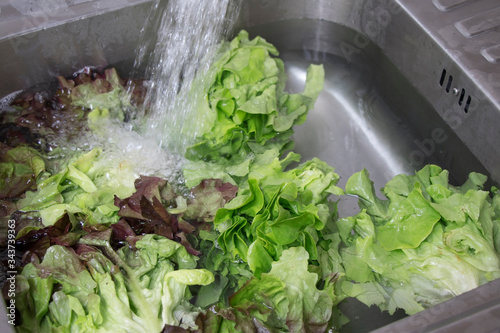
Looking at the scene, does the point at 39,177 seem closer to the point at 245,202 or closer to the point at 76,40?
the point at 76,40

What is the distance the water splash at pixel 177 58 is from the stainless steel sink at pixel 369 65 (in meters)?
0.06

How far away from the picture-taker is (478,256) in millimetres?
912

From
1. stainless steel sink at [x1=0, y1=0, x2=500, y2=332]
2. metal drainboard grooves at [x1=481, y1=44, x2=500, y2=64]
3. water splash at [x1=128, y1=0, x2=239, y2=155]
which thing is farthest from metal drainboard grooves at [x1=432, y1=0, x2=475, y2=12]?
water splash at [x1=128, y1=0, x2=239, y2=155]

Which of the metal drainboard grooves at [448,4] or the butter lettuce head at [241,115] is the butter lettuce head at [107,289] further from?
the metal drainboard grooves at [448,4]

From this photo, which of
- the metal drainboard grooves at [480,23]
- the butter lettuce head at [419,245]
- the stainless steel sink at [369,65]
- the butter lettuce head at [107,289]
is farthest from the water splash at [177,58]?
the metal drainboard grooves at [480,23]

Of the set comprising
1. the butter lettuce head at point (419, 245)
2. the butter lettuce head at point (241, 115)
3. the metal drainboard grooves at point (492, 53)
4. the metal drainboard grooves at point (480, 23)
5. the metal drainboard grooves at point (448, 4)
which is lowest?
the butter lettuce head at point (419, 245)

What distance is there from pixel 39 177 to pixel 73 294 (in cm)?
40

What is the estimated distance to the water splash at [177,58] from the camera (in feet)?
4.32

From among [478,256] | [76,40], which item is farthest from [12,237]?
[478,256]

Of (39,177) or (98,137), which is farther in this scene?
(98,137)

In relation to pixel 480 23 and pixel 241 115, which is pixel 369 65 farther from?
pixel 241 115

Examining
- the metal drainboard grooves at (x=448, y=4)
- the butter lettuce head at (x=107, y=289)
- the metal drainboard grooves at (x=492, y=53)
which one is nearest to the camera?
the butter lettuce head at (x=107, y=289)

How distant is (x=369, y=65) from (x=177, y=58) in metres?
0.63

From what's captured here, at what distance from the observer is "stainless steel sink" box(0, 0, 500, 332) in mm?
1175
